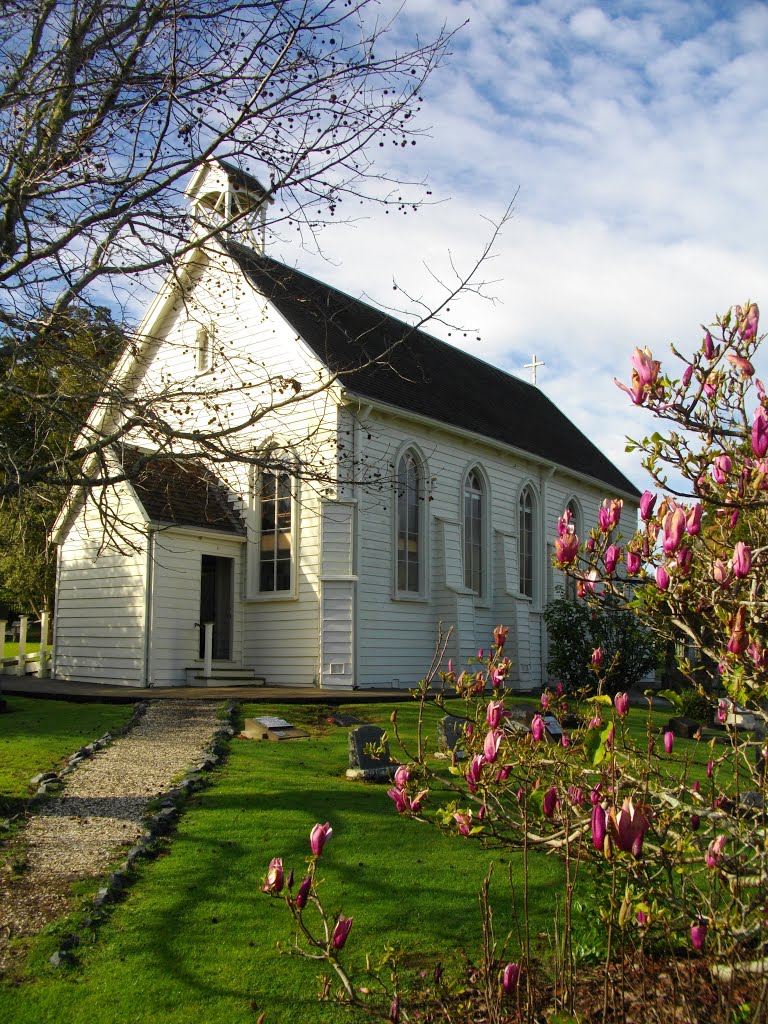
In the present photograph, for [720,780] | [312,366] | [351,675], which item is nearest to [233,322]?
[312,366]

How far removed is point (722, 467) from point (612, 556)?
76 cm

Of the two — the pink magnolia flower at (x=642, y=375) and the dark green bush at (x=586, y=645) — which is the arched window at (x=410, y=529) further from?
the pink magnolia flower at (x=642, y=375)

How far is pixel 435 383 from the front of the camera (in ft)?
77.8

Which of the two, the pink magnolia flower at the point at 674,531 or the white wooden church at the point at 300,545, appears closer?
the pink magnolia flower at the point at 674,531

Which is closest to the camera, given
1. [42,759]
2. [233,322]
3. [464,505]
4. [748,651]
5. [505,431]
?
[748,651]

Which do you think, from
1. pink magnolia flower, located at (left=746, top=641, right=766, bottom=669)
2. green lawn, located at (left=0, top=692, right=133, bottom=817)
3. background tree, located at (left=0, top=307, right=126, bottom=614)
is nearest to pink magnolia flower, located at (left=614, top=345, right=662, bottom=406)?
pink magnolia flower, located at (left=746, top=641, right=766, bottom=669)

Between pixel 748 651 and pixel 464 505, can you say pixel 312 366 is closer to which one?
pixel 464 505

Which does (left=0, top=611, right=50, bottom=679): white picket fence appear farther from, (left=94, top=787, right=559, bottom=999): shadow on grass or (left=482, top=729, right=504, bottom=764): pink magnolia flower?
(left=482, top=729, right=504, bottom=764): pink magnolia flower

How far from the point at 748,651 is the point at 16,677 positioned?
20.8m

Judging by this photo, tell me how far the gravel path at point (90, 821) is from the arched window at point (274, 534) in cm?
713

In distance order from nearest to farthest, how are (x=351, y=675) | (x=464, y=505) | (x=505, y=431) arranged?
(x=351, y=675), (x=464, y=505), (x=505, y=431)

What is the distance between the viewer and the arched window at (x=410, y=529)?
20484 millimetres

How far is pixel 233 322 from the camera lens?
69.5ft

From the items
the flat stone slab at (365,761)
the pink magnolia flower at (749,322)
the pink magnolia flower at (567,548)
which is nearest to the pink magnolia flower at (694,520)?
the pink magnolia flower at (567,548)
